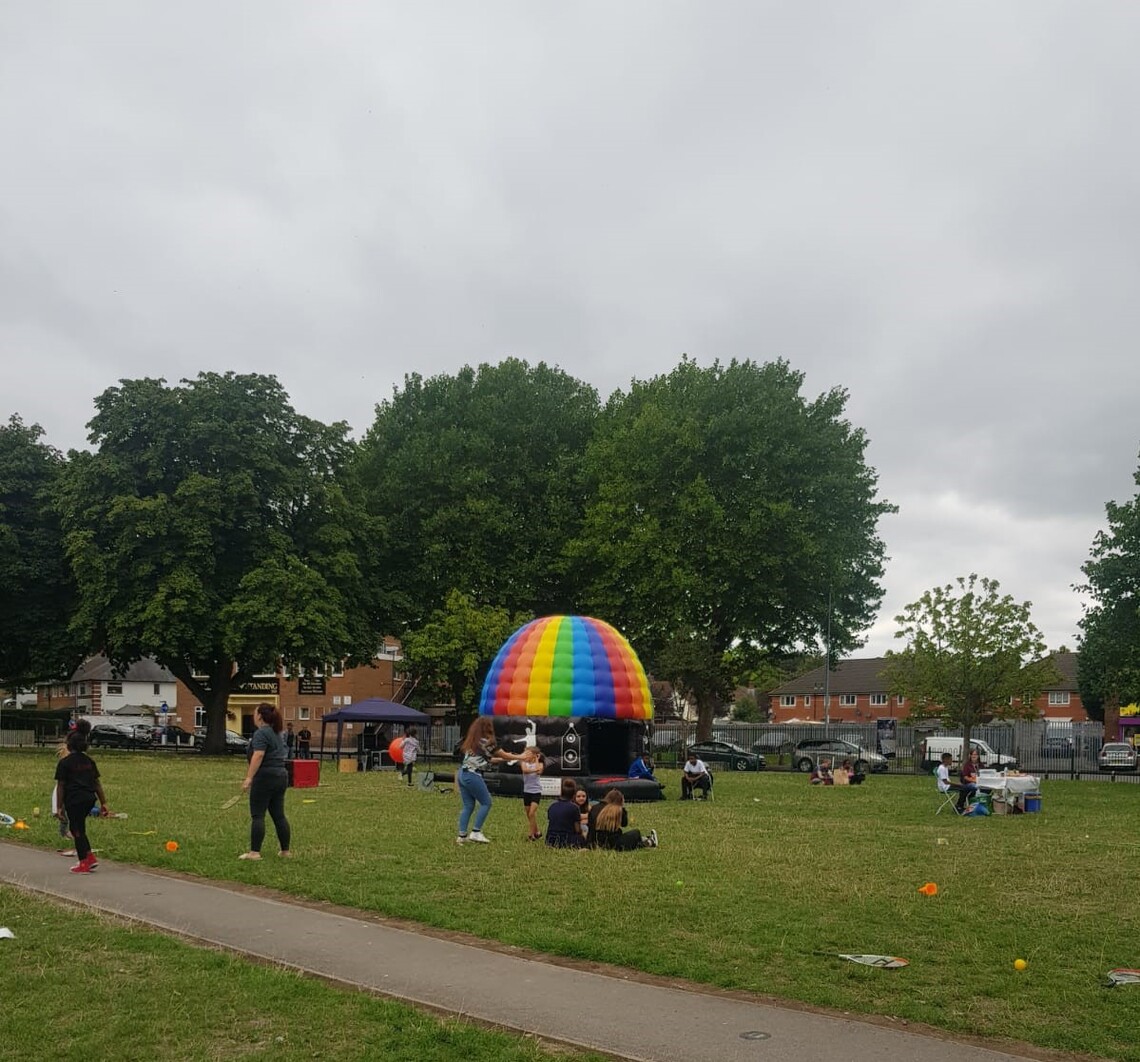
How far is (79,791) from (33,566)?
110 ft

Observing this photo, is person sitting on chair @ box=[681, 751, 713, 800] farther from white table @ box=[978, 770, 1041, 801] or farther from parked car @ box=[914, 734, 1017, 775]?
parked car @ box=[914, 734, 1017, 775]

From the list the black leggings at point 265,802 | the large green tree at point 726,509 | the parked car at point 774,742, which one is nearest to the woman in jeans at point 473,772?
the black leggings at point 265,802

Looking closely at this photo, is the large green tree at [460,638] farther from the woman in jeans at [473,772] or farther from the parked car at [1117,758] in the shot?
the woman in jeans at [473,772]

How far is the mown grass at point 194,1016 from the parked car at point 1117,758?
4591 cm

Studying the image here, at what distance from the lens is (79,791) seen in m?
13.3

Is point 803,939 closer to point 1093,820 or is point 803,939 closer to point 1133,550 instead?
point 1093,820

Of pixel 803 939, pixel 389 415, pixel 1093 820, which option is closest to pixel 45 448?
pixel 389 415

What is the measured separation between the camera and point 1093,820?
23328 mm

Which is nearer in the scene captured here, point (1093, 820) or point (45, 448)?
point (1093, 820)

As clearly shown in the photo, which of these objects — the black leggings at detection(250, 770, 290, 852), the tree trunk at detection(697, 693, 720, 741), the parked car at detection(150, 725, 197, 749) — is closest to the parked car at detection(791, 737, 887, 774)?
the tree trunk at detection(697, 693, 720, 741)

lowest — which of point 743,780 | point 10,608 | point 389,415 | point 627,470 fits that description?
point 743,780

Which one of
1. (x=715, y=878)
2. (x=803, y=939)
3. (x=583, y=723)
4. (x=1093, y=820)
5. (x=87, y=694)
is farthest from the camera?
(x=87, y=694)

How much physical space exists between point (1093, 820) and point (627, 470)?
86.5 feet

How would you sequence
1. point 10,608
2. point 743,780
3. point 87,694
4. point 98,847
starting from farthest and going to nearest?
1. point 87,694
2. point 10,608
3. point 743,780
4. point 98,847
